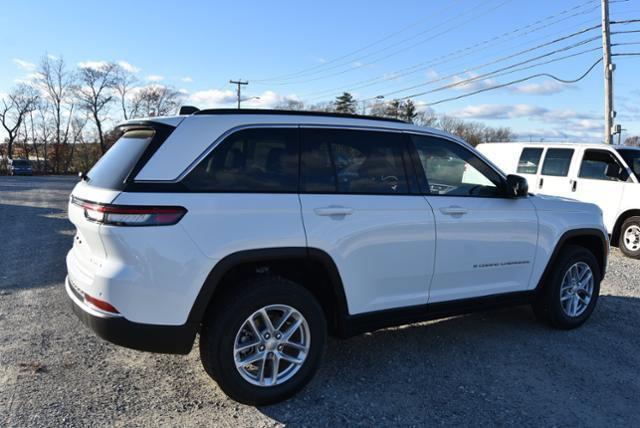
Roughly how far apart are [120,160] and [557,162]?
870cm

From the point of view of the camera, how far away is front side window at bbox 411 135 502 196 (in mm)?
4078

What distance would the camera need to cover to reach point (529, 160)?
10.1 meters

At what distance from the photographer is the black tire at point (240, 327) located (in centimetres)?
316

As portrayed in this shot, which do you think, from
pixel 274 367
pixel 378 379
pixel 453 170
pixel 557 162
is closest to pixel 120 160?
pixel 274 367

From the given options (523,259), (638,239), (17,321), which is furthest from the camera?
(638,239)

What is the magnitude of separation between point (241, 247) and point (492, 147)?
8.95 metres

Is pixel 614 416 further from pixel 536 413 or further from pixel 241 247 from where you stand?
pixel 241 247

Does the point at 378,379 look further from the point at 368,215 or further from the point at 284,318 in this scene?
the point at 368,215

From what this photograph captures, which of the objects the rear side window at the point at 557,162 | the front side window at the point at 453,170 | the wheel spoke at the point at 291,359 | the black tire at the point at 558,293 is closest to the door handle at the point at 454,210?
the front side window at the point at 453,170

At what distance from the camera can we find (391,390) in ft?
12.0

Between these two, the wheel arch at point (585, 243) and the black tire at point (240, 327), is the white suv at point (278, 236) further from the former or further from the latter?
the wheel arch at point (585, 243)

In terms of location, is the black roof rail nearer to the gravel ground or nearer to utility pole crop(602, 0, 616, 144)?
the gravel ground

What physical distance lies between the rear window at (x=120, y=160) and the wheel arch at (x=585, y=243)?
3.66 metres

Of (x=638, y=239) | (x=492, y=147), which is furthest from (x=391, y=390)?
(x=492, y=147)
